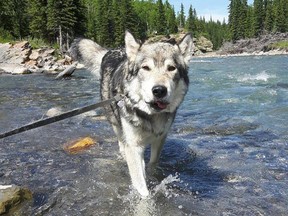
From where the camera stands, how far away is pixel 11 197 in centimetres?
421

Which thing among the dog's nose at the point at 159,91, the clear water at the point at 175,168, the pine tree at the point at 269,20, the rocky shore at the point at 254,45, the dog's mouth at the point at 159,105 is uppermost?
the pine tree at the point at 269,20

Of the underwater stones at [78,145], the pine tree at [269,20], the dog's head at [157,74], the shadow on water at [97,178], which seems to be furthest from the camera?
the pine tree at [269,20]

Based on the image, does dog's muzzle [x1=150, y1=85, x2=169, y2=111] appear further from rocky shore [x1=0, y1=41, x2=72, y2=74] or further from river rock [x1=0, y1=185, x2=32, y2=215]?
rocky shore [x1=0, y1=41, x2=72, y2=74]

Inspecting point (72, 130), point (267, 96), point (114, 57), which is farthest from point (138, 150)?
point (267, 96)

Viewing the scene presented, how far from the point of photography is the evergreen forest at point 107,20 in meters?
50.3

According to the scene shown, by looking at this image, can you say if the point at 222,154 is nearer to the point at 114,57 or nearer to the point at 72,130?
the point at 114,57

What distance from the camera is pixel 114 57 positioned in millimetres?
6617

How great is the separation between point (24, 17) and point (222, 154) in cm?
5678

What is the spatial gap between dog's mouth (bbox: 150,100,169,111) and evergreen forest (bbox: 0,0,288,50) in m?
1.47

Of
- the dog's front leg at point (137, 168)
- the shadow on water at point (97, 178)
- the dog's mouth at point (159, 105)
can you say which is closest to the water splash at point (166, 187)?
the shadow on water at point (97, 178)

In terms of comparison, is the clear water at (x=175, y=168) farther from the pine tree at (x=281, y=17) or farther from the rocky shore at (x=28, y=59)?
the pine tree at (x=281, y=17)

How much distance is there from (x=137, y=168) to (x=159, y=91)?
3.97 ft

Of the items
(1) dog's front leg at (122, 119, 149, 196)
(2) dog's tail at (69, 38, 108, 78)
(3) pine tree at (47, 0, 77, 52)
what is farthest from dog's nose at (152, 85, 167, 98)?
(3) pine tree at (47, 0, 77, 52)

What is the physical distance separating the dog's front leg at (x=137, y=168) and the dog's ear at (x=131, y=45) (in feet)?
3.98
